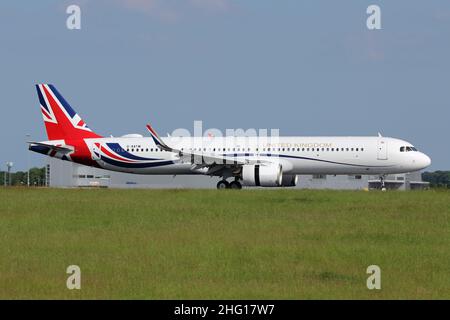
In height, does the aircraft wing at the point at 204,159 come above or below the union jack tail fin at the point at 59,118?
below

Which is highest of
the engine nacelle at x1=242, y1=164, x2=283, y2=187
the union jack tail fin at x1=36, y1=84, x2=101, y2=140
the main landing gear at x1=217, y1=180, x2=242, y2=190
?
the union jack tail fin at x1=36, y1=84, x2=101, y2=140

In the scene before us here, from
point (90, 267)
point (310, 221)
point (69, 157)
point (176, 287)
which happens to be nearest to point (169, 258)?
point (90, 267)

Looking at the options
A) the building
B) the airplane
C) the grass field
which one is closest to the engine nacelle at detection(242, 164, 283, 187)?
the airplane

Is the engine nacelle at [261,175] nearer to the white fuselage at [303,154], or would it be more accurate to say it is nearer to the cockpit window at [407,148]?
the white fuselage at [303,154]

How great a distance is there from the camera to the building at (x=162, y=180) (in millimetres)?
82312

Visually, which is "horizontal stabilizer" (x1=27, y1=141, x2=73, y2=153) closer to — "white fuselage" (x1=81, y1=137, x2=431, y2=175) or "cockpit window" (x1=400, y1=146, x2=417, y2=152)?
"white fuselage" (x1=81, y1=137, x2=431, y2=175)

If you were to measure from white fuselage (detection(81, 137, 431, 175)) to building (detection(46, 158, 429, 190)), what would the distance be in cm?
1833

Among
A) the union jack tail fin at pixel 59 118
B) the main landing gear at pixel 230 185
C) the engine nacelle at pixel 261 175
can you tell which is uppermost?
the union jack tail fin at pixel 59 118

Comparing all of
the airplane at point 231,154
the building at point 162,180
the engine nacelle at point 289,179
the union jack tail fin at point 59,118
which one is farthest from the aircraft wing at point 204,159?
the building at point 162,180

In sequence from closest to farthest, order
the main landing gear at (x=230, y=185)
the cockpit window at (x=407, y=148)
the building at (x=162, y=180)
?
the cockpit window at (x=407, y=148) < the main landing gear at (x=230, y=185) < the building at (x=162, y=180)

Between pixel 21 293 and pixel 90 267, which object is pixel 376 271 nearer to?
pixel 90 267

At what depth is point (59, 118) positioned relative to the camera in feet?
189

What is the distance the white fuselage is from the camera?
52.2 m

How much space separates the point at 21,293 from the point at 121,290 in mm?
1960
